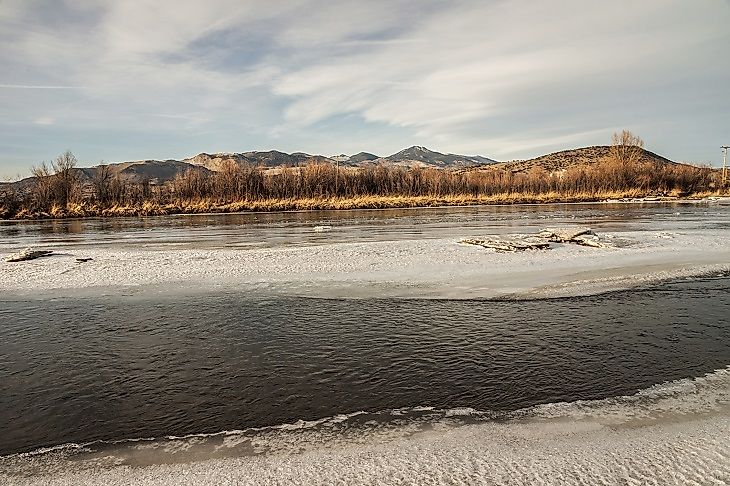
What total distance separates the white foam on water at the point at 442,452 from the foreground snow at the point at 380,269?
5120 mm

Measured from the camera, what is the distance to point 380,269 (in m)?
12.5

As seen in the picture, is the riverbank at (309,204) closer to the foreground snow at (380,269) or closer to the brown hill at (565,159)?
the foreground snow at (380,269)

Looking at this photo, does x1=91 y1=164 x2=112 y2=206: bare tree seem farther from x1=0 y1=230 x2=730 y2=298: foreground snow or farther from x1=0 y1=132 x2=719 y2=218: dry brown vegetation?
x1=0 y1=230 x2=730 y2=298: foreground snow

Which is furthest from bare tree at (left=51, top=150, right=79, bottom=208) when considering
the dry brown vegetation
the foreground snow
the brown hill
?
the brown hill

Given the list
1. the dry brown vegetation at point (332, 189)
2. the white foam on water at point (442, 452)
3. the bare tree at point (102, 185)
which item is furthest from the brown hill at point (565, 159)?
the white foam on water at point (442, 452)

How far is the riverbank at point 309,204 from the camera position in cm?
4712

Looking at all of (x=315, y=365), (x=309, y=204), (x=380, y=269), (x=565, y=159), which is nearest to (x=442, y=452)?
(x=315, y=365)

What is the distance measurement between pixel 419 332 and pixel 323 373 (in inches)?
80.3

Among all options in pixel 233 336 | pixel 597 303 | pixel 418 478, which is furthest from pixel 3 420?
pixel 597 303

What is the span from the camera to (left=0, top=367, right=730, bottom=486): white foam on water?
3.75 metres

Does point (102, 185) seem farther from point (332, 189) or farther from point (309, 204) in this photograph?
point (332, 189)

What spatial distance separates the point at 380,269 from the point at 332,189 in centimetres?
5114

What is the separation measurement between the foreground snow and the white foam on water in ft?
16.8

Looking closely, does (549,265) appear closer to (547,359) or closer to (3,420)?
(547,359)
